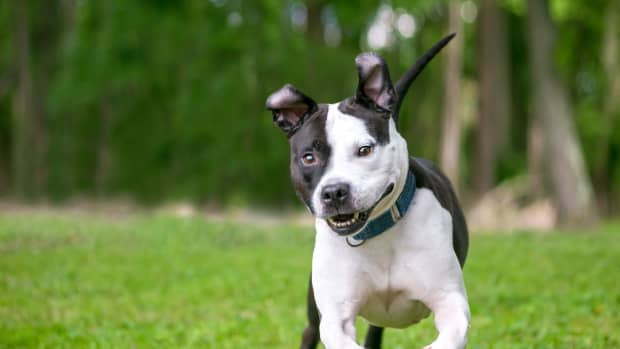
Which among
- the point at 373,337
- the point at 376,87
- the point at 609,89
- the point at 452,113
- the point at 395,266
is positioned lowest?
the point at 452,113

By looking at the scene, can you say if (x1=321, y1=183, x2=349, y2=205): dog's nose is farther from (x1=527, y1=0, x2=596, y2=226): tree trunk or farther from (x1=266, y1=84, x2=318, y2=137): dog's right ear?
(x1=527, y1=0, x2=596, y2=226): tree trunk

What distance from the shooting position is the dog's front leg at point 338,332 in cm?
401

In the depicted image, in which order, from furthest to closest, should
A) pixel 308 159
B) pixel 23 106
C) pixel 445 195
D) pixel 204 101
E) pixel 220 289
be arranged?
1. pixel 23 106
2. pixel 204 101
3. pixel 220 289
4. pixel 445 195
5. pixel 308 159

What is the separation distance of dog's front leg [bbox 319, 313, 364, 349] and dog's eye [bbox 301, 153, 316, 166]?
0.75 metres

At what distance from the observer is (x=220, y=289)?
8.87 meters

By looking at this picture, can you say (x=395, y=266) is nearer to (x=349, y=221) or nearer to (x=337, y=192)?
(x=349, y=221)

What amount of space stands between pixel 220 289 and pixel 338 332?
4.91 meters

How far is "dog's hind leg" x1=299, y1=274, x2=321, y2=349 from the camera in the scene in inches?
190

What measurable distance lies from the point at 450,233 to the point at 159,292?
508cm

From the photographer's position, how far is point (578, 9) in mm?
25562

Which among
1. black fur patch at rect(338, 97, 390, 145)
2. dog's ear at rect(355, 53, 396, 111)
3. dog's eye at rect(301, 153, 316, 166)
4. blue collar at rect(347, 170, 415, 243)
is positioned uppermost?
dog's ear at rect(355, 53, 396, 111)

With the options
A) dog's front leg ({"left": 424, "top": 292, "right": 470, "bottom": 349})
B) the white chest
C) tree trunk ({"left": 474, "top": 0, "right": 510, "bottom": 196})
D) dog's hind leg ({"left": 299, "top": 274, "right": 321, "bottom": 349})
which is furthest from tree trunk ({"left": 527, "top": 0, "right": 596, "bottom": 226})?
dog's front leg ({"left": 424, "top": 292, "right": 470, "bottom": 349})

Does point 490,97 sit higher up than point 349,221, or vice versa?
point 349,221

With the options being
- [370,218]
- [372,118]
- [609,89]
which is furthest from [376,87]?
[609,89]
